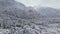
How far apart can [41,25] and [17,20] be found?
0.82 meters

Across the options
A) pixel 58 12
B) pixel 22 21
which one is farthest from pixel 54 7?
pixel 22 21

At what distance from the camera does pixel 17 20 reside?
341 cm

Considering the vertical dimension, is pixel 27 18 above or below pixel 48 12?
below

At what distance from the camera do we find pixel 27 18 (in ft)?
11.4

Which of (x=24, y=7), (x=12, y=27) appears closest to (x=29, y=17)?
(x=24, y=7)

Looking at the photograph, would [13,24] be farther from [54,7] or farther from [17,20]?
[54,7]

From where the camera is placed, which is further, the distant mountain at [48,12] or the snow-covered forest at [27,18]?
the distant mountain at [48,12]

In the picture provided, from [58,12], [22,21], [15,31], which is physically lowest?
[15,31]

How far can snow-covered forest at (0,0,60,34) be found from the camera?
3326 millimetres

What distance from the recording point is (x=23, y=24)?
340 cm

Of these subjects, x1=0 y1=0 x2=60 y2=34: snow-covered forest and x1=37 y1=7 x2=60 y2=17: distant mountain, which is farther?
x1=37 y1=7 x2=60 y2=17: distant mountain

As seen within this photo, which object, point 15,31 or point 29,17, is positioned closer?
point 15,31

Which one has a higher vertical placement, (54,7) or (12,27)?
(54,7)

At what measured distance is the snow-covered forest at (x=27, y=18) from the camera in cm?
333
